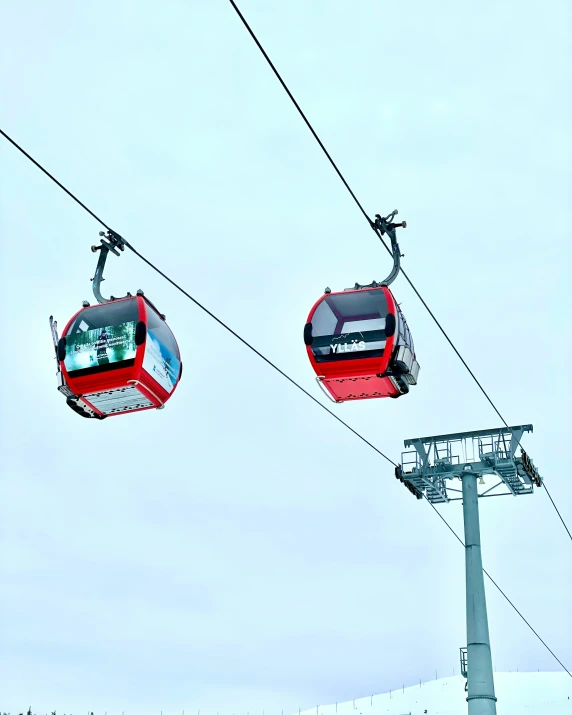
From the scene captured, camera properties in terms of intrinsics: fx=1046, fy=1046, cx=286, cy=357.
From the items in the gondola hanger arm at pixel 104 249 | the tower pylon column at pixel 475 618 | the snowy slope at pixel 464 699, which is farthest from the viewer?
the snowy slope at pixel 464 699

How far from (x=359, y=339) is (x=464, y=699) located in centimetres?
10854

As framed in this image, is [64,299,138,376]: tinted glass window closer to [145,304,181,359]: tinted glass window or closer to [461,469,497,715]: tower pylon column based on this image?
[145,304,181,359]: tinted glass window

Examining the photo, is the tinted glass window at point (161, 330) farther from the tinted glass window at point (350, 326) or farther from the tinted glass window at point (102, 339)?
the tinted glass window at point (350, 326)

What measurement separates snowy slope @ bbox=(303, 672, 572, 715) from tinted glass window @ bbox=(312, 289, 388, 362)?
88.9 metres

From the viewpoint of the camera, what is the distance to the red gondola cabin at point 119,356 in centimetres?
1521

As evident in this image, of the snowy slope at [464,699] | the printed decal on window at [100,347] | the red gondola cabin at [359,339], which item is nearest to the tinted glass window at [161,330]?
the printed decal on window at [100,347]

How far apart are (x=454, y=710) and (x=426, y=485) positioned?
7921 cm

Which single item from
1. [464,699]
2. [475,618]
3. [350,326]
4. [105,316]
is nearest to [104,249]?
[105,316]

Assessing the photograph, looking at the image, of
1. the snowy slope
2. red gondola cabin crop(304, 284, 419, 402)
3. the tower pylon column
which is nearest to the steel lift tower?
the tower pylon column

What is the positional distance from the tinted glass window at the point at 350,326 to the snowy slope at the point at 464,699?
88872 mm

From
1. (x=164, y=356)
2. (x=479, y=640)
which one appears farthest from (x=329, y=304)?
(x=479, y=640)

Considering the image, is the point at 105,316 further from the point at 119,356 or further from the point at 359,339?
the point at 359,339

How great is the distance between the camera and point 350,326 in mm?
16391

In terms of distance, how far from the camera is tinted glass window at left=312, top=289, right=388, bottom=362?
643 inches
